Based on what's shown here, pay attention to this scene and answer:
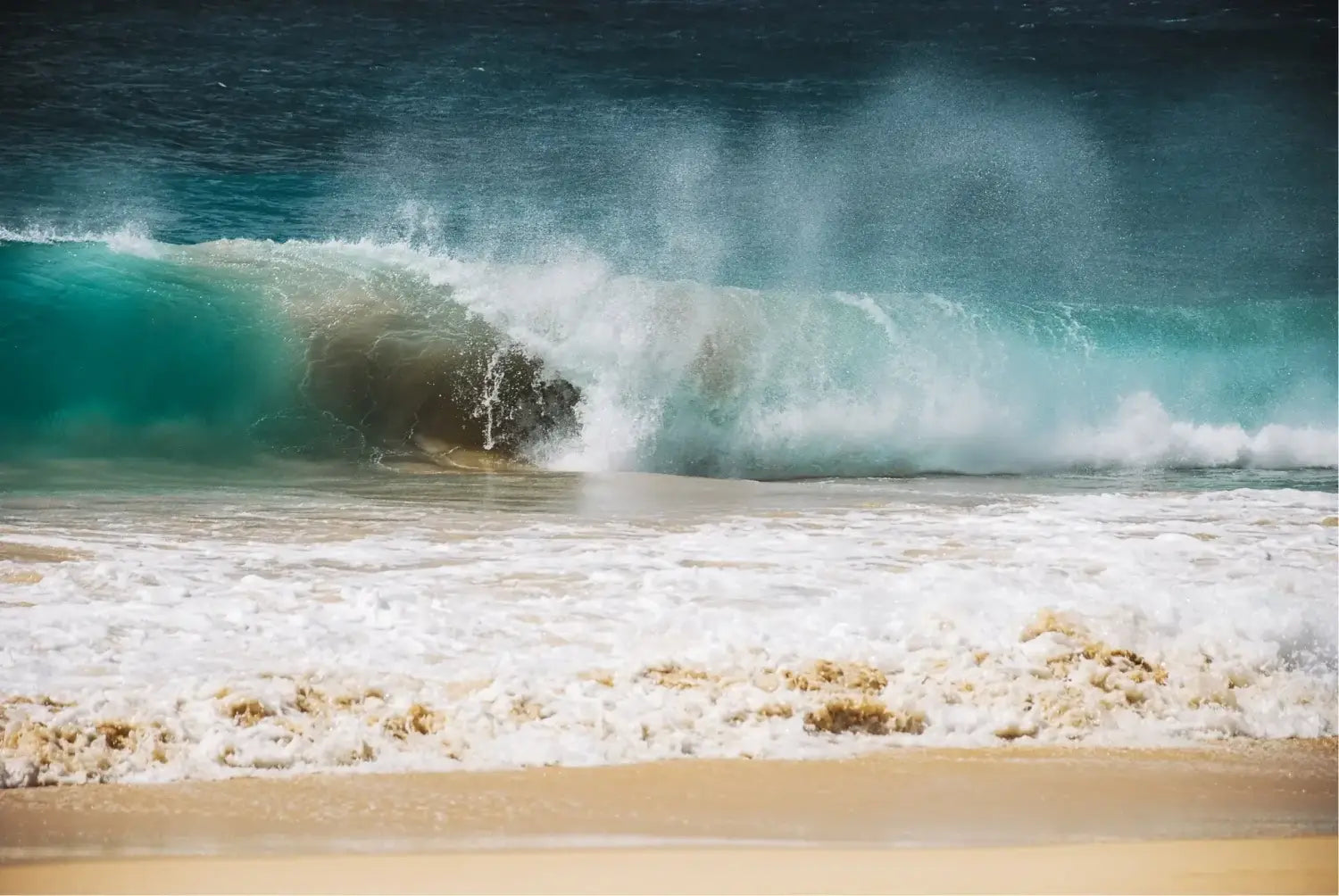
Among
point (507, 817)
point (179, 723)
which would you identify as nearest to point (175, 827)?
point (179, 723)

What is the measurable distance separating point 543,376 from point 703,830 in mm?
3416

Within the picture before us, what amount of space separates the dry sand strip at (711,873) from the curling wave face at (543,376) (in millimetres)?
2997

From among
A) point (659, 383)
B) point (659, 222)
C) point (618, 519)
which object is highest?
point (659, 222)

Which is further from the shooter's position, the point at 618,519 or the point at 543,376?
the point at 543,376

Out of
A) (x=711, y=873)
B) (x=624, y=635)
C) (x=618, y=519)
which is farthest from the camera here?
(x=618, y=519)

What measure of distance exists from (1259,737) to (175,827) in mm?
1432

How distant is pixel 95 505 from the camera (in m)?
3.06

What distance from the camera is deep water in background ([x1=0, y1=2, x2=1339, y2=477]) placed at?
13.6ft

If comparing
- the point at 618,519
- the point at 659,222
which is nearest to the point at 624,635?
the point at 618,519

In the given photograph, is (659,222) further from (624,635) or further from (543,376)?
(624,635)

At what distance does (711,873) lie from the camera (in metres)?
1.14

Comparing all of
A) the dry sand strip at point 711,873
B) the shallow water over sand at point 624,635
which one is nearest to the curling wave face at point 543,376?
the shallow water over sand at point 624,635

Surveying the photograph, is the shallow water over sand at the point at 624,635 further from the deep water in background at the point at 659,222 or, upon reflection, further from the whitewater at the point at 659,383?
the deep water in background at the point at 659,222

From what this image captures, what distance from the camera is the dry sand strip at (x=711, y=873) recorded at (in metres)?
1.11
